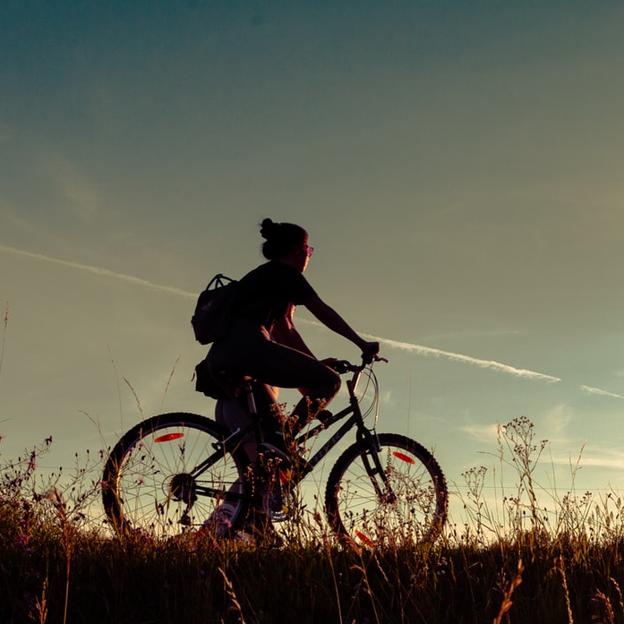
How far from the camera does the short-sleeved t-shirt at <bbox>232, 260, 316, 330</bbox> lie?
6.81 m

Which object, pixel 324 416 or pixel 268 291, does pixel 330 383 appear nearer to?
pixel 324 416

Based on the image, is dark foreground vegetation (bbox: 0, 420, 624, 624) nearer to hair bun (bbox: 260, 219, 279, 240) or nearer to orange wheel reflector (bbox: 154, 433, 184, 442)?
orange wheel reflector (bbox: 154, 433, 184, 442)

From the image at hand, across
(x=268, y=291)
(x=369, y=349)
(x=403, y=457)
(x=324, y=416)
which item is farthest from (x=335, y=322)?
(x=403, y=457)

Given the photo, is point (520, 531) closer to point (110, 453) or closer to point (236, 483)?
point (236, 483)

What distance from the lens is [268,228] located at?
7.20 meters

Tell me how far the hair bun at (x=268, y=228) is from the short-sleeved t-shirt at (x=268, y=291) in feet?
1.25

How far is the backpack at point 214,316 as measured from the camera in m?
6.82

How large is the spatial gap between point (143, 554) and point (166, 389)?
174 centimetres

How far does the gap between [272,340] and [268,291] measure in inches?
17.8

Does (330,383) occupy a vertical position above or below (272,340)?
below

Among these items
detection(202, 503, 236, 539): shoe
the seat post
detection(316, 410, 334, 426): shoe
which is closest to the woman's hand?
detection(316, 410, 334, 426): shoe

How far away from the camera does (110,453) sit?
6.43m

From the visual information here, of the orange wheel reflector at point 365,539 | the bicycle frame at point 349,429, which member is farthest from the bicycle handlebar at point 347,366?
the orange wheel reflector at point 365,539

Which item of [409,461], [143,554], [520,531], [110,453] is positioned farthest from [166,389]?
[520,531]
